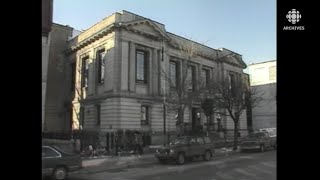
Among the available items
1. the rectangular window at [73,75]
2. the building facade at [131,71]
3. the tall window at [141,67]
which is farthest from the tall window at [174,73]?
the rectangular window at [73,75]

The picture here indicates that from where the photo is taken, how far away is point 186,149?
1702cm

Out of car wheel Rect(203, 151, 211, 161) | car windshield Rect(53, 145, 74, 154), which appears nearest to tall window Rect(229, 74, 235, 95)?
car wheel Rect(203, 151, 211, 161)

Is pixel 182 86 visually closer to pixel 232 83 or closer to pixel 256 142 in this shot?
pixel 232 83

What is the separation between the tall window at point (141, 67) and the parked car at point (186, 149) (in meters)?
3.88

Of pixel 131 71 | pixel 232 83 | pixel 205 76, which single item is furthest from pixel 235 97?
pixel 131 71

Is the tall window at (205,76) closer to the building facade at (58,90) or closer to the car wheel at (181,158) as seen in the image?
the car wheel at (181,158)

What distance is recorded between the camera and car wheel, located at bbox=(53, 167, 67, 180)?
10.1 meters

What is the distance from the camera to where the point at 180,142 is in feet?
56.6

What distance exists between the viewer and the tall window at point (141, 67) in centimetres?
1905

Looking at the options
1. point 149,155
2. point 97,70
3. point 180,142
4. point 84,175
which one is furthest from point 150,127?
point 84,175
